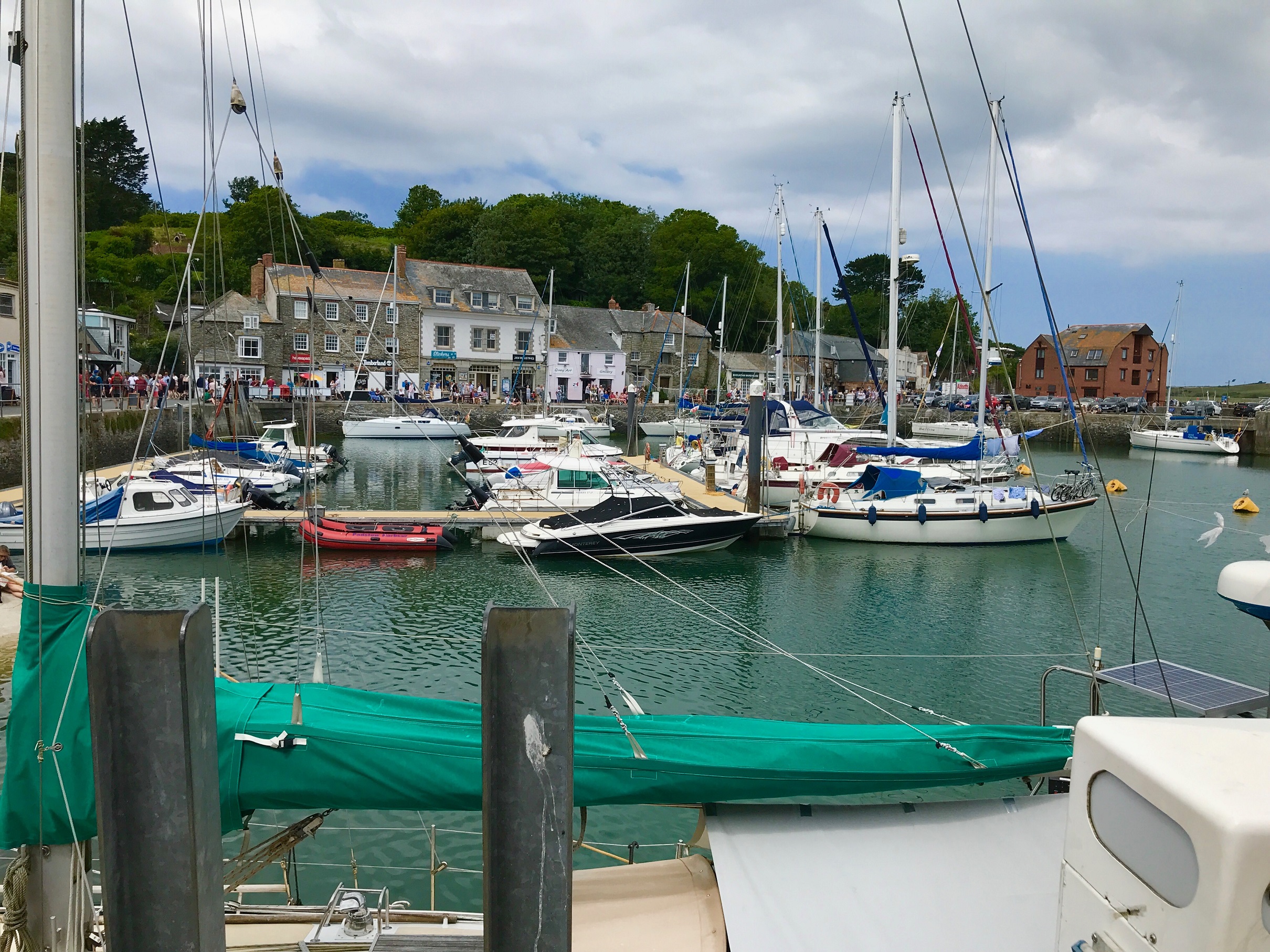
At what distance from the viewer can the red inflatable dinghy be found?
901 inches

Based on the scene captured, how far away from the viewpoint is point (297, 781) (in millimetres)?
4988

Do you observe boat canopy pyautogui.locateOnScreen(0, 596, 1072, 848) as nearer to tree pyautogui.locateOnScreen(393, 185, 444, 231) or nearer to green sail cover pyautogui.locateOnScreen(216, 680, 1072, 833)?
green sail cover pyautogui.locateOnScreen(216, 680, 1072, 833)

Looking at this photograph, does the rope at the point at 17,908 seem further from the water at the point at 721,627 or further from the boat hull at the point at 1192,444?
the boat hull at the point at 1192,444

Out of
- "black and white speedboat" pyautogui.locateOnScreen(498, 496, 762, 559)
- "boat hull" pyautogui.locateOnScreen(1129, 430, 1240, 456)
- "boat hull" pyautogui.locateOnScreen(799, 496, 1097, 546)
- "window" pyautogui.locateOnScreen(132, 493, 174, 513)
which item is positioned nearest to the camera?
"window" pyautogui.locateOnScreen(132, 493, 174, 513)

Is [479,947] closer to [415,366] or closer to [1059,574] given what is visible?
[1059,574]

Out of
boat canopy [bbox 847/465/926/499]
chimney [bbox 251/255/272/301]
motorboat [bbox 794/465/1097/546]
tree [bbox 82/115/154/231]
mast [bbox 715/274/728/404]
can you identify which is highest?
tree [bbox 82/115/154/231]

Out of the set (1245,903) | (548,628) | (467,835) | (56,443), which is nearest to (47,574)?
(56,443)

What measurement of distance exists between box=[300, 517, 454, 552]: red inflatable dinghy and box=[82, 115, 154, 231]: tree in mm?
78993

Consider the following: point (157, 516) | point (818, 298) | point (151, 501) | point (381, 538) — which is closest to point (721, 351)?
point (818, 298)

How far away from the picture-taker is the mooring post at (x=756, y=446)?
2616 cm

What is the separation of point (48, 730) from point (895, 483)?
24311 mm

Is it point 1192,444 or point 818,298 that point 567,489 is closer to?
point 818,298

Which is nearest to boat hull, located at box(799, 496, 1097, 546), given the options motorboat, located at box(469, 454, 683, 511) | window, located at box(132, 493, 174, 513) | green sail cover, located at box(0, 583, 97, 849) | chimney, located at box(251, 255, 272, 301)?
motorboat, located at box(469, 454, 683, 511)

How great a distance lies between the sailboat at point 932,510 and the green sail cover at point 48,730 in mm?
23104
